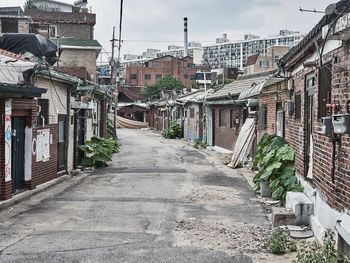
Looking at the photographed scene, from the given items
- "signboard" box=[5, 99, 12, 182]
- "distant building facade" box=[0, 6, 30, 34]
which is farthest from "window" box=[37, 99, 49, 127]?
"distant building facade" box=[0, 6, 30, 34]

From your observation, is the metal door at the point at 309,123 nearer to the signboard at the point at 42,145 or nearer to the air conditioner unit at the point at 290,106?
the air conditioner unit at the point at 290,106

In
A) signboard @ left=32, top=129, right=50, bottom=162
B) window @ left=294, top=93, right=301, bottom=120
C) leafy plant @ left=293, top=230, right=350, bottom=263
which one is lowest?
leafy plant @ left=293, top=230, right=350, bottom=263

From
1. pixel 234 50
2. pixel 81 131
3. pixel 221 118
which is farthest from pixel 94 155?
pixel 234 50

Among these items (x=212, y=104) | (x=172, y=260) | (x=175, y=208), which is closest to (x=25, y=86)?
(x=175, y=208)

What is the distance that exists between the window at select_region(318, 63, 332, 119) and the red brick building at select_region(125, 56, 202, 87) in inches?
3623

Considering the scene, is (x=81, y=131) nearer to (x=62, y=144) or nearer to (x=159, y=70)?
(x=62, y=144)

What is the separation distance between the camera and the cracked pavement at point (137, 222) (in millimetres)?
7527

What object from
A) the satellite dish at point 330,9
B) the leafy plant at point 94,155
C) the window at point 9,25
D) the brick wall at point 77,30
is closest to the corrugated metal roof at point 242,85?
the leafy plant at point 94,155

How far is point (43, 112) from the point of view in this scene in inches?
596

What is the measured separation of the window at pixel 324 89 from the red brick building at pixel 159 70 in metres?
92.0

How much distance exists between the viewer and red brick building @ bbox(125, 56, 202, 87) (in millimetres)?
101750

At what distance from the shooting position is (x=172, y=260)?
718cm

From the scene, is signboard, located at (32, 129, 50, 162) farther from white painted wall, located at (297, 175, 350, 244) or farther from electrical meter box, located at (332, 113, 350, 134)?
electrical meter box, located at (332, 113, 350, 134)

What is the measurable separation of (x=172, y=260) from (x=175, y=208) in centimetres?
423
